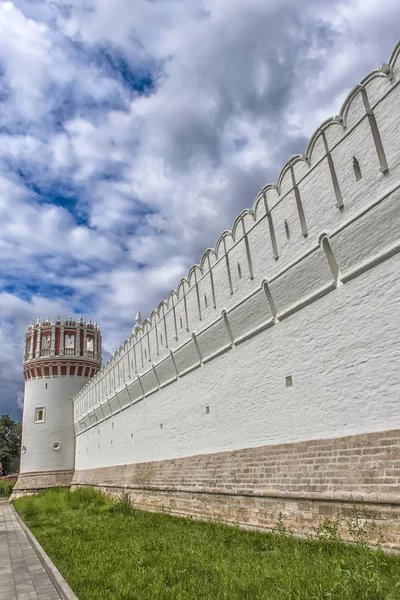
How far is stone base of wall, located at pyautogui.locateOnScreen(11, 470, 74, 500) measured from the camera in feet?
92.9

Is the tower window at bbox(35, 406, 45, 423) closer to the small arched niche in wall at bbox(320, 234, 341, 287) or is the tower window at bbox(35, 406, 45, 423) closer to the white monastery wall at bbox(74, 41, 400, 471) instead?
the white monastery wall at bbox(74, 41, 400, 471)

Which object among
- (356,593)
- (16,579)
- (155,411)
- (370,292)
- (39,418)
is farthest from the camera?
(39,418)

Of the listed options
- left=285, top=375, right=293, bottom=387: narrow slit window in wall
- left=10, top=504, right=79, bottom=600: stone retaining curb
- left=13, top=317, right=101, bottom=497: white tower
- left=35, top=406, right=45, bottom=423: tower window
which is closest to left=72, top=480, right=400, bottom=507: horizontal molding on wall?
left=285, top=375, right=293, bottom=387: narrow slit window in wall

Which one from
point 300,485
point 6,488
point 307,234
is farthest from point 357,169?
point 6,488

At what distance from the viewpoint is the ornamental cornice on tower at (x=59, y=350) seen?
31.5 m

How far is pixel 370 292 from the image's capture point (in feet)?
23.4

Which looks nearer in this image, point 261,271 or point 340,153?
point 340,153

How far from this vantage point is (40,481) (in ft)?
94.0

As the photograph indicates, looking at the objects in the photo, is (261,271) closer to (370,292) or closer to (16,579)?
(370,292)

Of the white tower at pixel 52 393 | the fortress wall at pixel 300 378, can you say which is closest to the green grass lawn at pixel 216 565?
the fortress wall at pixel 300 378

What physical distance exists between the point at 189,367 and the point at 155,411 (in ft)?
11.0

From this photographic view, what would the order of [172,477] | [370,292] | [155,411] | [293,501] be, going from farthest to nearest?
[155,411] < [172,477] < [293,501] < [370,292]

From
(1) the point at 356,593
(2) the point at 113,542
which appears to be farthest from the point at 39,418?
(1) the point at 356,593

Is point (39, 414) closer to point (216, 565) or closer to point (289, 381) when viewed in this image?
point (289, 381)
